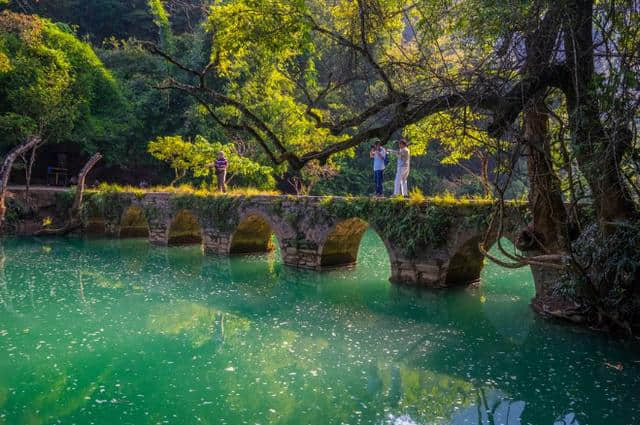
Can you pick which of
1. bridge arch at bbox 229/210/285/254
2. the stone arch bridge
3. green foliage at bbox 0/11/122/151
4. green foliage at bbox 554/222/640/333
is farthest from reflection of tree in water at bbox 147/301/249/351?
green foliage at bbox 0/11/122/151

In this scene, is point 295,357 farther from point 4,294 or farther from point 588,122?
point 4,294

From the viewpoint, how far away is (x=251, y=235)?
47.4 feet

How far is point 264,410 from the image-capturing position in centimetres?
469

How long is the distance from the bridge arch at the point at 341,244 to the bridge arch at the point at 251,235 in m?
1.98

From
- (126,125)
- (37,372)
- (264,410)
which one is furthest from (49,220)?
(264,410)

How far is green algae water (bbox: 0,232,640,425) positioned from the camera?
473 cm

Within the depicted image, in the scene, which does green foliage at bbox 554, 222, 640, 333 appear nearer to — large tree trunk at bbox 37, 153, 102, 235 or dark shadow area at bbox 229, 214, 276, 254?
dark shadow area at bbox 229, 214, 276, 254

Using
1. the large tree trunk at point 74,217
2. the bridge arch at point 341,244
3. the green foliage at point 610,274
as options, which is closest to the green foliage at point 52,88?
the large tree trunk at point 74,217

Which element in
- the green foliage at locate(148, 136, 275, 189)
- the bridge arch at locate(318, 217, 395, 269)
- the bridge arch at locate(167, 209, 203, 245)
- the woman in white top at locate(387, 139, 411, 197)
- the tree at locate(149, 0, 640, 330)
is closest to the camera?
the tree at locate(149, 0, 640, 330)

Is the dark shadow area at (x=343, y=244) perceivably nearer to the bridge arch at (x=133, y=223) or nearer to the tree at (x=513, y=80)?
the tree at (x=513, y=80)

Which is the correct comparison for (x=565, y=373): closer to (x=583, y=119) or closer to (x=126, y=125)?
(x=583, y=119)

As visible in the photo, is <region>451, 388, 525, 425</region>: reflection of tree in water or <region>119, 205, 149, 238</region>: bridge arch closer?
<region>451, 388, 525, 425</region>: reflection of tree in water

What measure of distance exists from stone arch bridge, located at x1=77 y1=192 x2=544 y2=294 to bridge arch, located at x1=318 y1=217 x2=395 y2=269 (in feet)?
0.07

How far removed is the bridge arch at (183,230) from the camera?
16.0 meters
